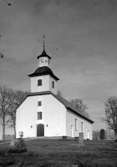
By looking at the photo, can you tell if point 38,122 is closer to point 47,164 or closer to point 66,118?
point 66,118

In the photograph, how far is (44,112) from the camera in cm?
4022

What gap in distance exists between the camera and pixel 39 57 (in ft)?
149

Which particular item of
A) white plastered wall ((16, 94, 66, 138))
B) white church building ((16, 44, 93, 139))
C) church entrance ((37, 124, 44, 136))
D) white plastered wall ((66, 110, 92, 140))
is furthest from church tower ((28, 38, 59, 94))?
church entrance ((37, 124, 44, 136))

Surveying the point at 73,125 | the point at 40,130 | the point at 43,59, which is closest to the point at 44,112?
the point at 40,130

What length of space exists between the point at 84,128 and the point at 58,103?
1262 centimetres

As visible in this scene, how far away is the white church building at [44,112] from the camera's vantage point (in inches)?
1527

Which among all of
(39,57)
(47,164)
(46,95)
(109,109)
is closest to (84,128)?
(109,109)

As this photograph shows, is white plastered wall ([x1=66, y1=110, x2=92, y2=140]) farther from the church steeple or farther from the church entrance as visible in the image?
the church steeple

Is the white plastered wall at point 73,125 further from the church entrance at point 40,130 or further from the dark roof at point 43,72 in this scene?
the dark roof at point 43,72

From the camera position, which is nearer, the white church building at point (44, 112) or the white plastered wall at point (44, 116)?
the white plastered wall at point (44, 116)

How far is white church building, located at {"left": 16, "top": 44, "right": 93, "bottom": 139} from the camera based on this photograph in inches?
1527

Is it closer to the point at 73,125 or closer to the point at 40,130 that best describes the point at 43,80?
the point at 40,130

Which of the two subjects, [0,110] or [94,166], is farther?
[0,110]

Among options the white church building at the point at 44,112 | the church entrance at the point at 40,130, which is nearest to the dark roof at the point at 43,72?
the white church building at the point at 44,112
